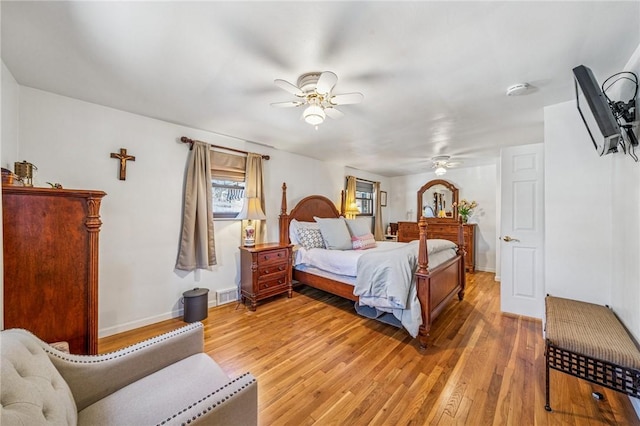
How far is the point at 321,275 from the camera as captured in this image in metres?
3.36

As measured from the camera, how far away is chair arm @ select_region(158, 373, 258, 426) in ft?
2.72

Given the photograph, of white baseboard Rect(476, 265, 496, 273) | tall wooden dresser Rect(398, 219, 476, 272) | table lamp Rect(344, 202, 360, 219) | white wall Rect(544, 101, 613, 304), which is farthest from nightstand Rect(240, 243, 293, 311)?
white baseboard Rect(476, 265, 496, 273)

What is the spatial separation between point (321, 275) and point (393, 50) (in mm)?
2669

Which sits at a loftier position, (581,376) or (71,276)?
(71,276)

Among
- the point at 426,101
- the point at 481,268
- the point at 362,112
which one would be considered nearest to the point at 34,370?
the point at 362,112

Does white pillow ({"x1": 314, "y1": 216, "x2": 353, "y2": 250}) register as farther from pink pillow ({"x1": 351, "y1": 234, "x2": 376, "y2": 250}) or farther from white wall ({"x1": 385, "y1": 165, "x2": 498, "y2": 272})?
white wall ({"x1": 385, "y1": 165, "x2": 498, "y2": 272})

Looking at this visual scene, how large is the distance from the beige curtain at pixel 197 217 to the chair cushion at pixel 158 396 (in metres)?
1.84

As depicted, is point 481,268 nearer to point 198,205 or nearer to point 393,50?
point 393,50

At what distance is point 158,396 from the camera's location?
1.07 meters

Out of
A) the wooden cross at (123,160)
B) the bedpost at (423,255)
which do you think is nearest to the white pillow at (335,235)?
the bedpost at (423,255)

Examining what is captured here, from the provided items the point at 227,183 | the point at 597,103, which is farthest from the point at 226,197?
the point at 597,103

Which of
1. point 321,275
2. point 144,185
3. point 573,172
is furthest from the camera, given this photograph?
point 321,275

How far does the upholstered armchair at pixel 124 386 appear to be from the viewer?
74 cm

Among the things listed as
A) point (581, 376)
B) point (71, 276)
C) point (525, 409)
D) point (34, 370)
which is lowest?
point (525, 409)
